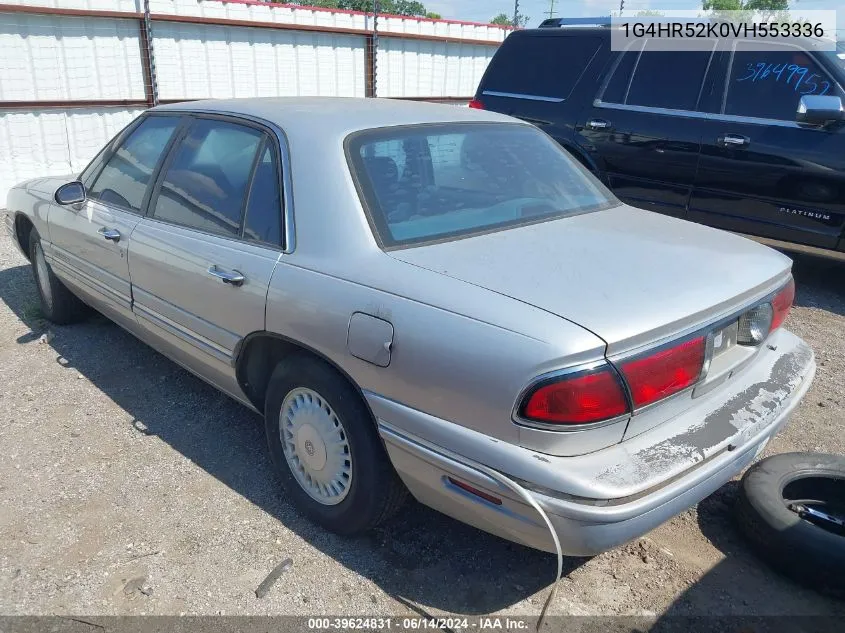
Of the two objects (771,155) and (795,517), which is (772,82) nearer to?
(771,155)

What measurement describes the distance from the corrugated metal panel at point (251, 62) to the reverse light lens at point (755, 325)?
9.36m

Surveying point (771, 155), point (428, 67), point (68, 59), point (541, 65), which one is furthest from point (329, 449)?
point (428, 67)

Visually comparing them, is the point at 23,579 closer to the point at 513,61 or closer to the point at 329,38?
the point at 513,61

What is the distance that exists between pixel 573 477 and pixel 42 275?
4.28 metres

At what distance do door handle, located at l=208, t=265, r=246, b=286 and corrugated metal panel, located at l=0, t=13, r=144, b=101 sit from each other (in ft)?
23.6

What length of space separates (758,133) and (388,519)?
4425 mm

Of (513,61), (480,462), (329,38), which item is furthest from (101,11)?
(480,462)

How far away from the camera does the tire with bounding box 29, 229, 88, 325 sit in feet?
15.5

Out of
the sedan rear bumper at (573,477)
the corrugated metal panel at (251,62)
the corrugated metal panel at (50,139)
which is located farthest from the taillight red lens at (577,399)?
the corrugated metal panel at (251,62)

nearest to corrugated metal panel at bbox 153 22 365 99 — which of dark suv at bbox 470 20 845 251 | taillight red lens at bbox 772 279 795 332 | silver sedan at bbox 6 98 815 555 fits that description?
dark suv at bbox 470 20 845 251

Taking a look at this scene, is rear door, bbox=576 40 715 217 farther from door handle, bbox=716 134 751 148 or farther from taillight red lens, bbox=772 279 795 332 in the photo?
taillight red lens, bbox=772 279 795 332

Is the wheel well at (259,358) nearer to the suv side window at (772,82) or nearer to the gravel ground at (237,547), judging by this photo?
the gravel ground at (237,547)

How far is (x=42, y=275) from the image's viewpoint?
4844mm

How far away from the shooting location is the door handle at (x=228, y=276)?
2.83 meters
